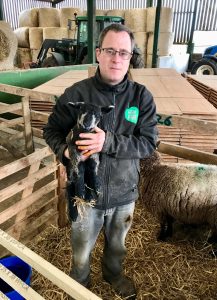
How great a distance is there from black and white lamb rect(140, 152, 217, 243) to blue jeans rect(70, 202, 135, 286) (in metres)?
0.79

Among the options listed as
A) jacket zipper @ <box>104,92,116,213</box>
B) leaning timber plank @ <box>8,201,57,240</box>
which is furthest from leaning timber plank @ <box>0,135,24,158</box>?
jacket zipper @ <box>104,92,116,213</box>

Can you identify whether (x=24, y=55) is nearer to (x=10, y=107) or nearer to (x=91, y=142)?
(x=10, y=107)

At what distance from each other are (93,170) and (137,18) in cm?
1336

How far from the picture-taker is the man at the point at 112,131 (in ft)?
4.58

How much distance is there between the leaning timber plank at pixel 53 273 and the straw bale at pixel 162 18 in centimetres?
1358

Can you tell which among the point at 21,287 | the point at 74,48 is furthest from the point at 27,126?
the point at 74,48

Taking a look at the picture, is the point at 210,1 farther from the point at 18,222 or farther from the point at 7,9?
the point at 18,222

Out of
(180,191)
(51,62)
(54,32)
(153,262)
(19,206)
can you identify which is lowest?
(153,262)

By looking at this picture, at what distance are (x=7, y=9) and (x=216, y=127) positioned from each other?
21.2 m

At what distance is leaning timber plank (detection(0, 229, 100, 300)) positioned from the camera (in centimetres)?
93

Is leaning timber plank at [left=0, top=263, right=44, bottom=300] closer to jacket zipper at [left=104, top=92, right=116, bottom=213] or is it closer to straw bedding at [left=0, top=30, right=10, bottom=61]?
jacket zipper at [left=104, top=92, right=116, bottom=213]

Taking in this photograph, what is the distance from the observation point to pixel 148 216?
3230mm

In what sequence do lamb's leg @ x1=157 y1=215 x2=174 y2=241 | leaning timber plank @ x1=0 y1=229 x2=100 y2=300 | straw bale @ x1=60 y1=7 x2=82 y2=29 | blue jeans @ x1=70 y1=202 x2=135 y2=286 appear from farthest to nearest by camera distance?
straw bale @ x1=60 y1=7 x2=82 y2=29
lamb's leg @ x1=157 y1=215 x2=174 y2=241
blue jeans @ x1=70 y1=202 x2=135 y2=286
leaning timber plank @ x1=0 y1=229 x2=100 y2=300

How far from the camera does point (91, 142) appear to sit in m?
1.26
